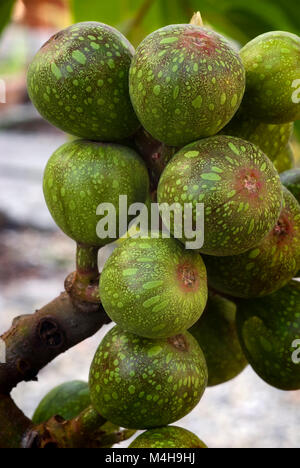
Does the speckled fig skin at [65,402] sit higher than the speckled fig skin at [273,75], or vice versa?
the speckled fig skin at [273,75]

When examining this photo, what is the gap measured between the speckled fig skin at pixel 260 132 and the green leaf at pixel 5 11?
2.69ft

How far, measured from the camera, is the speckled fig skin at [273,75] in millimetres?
550

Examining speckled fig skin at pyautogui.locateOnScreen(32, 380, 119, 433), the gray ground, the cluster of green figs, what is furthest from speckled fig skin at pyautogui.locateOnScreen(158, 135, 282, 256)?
the gray ground

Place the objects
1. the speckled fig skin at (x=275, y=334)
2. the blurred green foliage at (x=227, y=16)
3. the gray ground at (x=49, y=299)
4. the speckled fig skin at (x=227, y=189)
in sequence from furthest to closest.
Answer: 1. the gray ground at (x=49, y=299)
2. the blurred green foliage at (x=227, y=16)
3. the speckled fig skin at (x=275, y=334)
4. the speckled fig skin at (x=227, y=189)

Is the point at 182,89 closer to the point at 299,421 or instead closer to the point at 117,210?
the point at 117,210

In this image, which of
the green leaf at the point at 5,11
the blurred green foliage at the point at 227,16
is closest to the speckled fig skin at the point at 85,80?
the blurred green foliage at the point at 227,16

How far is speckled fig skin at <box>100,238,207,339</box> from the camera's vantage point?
1.65 feet

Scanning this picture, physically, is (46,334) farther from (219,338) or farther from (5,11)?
(5,11)

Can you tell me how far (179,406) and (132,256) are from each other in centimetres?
14

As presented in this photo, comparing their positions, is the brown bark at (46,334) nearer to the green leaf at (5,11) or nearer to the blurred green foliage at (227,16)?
the blurred green foliage at (227,16)

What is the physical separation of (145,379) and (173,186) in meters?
0.16

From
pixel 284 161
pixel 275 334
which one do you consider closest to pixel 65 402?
pixel 275 334

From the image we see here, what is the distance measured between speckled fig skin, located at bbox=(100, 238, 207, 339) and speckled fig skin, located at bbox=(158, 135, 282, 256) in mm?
24
